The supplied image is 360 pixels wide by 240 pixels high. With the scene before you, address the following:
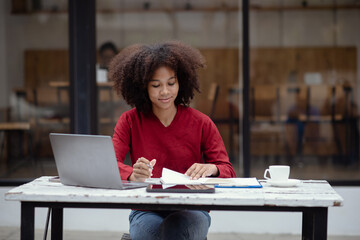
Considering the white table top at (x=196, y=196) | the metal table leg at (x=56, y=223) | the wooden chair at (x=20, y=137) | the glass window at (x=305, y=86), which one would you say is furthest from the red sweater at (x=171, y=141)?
the wooden chair at (x=20, y=137)

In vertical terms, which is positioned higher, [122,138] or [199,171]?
[122,138]

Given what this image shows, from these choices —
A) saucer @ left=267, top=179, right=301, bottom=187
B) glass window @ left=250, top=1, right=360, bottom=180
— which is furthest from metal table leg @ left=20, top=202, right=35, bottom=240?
glass window @ left=250, top=1, right=360, bottom=180

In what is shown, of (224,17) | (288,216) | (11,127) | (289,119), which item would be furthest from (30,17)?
(288,216)

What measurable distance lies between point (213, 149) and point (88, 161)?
0.76 meters

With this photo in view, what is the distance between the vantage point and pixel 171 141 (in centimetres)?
247

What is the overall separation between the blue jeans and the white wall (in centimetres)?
199

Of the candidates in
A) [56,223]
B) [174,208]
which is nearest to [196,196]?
[174,208]

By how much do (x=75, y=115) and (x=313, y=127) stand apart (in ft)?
7.23

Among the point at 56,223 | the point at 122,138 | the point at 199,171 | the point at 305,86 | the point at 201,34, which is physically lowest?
the point at 56,223

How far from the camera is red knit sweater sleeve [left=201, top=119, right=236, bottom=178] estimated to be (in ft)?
8.01

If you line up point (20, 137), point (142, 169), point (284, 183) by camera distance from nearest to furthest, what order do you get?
point (284, 183)
point (142, 169)
point (20, 137)

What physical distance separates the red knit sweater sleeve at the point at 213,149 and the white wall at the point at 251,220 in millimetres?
1825

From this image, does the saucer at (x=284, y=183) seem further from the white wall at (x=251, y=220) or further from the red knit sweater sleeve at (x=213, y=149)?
the white wall at (x=251, y=220)

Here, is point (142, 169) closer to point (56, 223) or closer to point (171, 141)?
point (171, 141)
